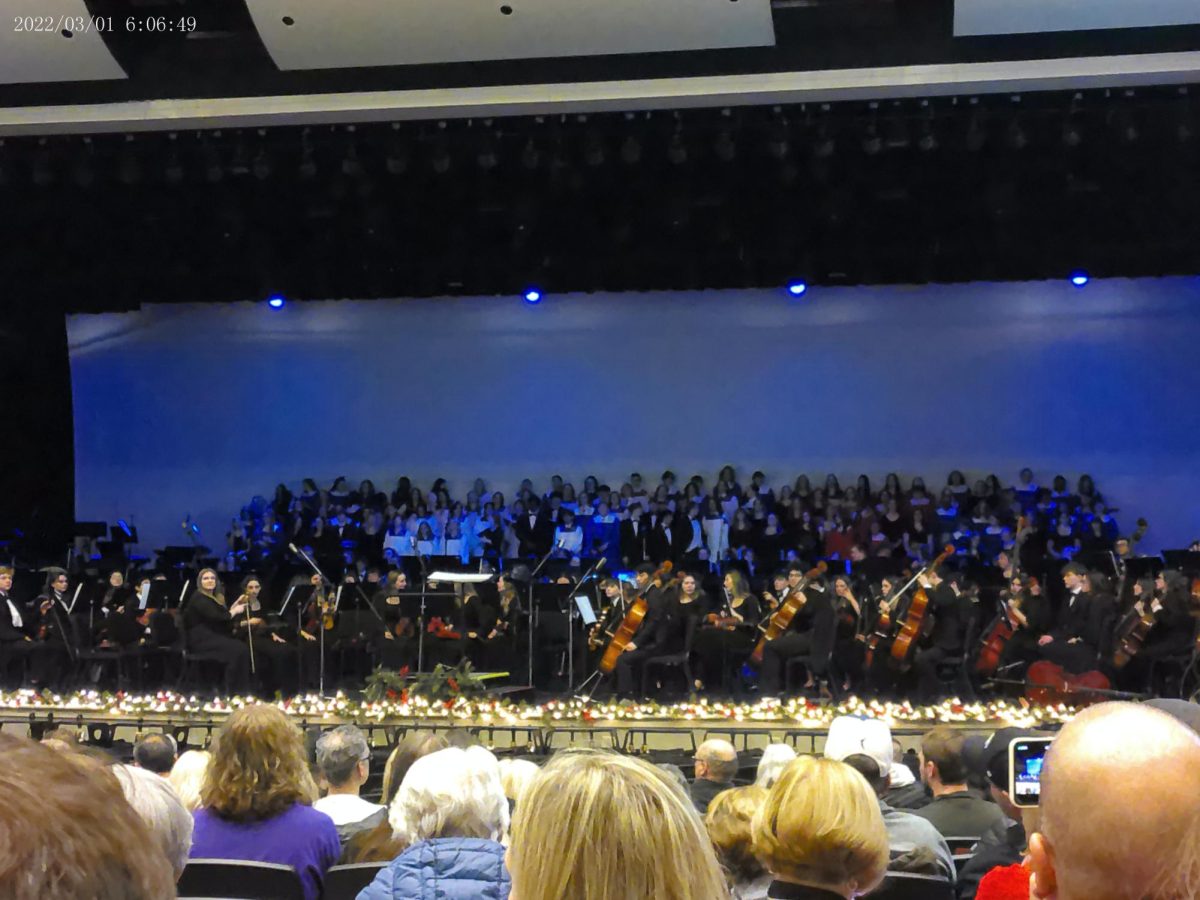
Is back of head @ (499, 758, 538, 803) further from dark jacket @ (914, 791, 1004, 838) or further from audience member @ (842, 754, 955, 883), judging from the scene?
dark jacket @ (914, 791, 1004, 838)

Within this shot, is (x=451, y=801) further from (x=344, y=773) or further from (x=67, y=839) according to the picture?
(x=67, y=839)

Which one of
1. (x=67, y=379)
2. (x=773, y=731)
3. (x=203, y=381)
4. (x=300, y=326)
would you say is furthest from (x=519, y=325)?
(x=773, y=731)

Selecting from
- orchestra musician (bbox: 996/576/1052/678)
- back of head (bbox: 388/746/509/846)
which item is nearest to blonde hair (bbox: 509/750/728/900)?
back of head (bbox: 388/746/509/846)

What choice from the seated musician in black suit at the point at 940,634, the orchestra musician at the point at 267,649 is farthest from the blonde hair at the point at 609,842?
the orchestra musician at the point at 267,649

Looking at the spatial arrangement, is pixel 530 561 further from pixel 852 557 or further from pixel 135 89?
pixel 135 89

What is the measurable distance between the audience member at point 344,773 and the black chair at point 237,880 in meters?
0.79

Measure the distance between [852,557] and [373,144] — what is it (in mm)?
6325

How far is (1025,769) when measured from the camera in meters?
1.97

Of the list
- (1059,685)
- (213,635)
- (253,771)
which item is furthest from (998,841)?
(213,635)

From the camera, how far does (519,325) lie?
16.8 metres

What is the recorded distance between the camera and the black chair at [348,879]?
9.12 ft

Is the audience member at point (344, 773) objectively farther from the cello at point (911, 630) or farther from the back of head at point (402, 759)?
the cello at point (911, 630)

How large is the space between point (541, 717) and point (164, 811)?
5.81 metres

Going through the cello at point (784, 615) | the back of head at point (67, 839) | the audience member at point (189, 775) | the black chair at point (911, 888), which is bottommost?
the cello at point (784, 615)
